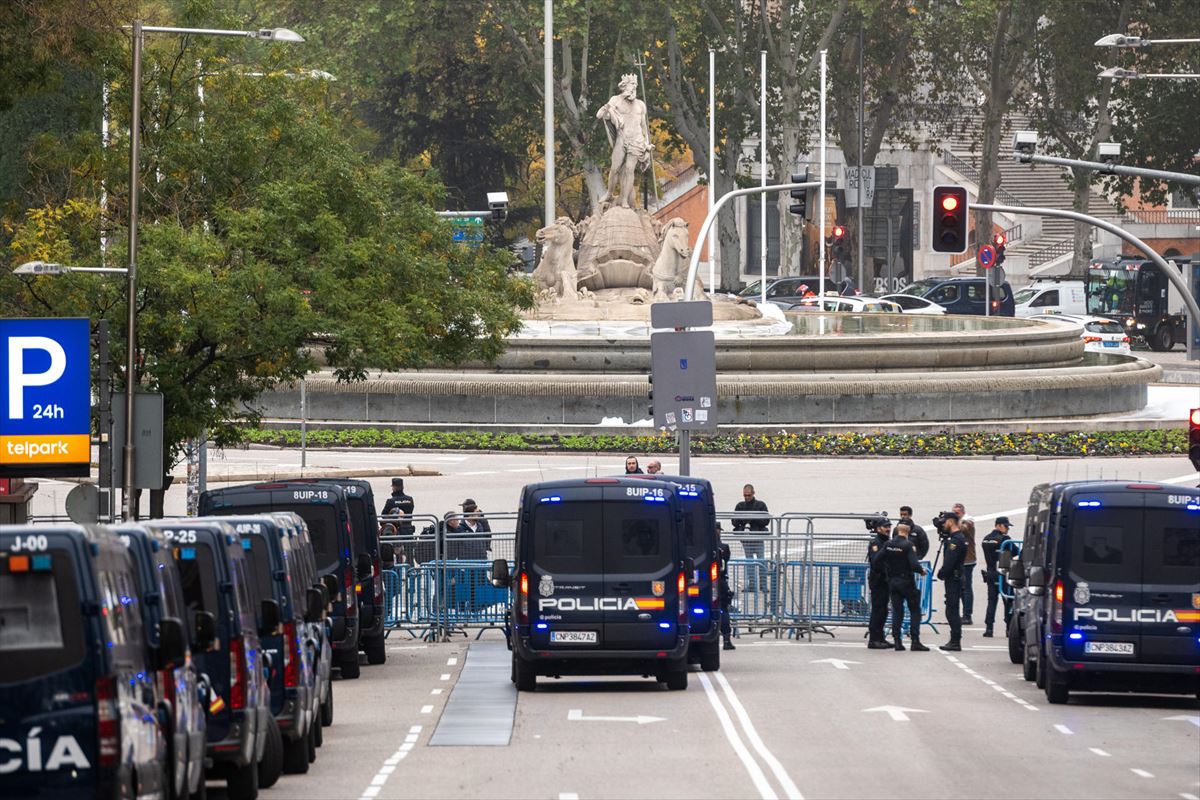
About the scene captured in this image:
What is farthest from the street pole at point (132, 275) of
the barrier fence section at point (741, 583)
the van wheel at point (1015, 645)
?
the van wheel at point (1015, 645)

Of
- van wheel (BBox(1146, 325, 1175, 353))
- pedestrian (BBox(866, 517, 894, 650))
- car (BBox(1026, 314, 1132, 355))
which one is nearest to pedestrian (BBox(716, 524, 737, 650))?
pedestrian (BBox(866, 517, 894, 650))

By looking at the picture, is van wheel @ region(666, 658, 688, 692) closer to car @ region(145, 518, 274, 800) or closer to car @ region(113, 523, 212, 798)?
car @ region(145, 518, 274, 800)

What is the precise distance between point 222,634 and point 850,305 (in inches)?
2355

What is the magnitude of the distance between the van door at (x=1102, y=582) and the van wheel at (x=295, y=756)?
7398mm

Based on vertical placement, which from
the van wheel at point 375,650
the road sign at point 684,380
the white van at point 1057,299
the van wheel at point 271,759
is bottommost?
the van wheel at point 375,650

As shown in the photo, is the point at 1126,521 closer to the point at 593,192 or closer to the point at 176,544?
the point at 176,544

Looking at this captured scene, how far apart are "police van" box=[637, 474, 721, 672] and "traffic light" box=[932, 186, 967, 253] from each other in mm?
11764

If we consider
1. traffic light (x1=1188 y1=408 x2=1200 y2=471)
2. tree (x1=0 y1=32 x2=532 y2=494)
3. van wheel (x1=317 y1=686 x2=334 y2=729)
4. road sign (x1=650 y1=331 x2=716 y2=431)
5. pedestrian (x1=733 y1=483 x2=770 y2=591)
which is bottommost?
van wheel (x1=317 y1=686 x2=334 y2=729)

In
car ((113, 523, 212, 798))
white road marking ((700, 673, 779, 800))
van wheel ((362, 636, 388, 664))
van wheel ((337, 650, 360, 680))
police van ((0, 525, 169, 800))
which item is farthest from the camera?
van wheel ((362, 636, 388, 664))

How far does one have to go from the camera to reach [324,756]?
54.3ft

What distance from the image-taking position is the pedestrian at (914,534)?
82.6 feet

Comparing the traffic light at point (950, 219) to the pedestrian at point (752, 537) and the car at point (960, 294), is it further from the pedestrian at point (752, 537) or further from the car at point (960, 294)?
the car at point (960, 294)

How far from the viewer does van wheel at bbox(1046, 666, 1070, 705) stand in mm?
19953

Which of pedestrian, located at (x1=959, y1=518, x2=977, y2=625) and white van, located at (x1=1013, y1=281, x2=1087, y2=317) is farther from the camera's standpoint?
white van, located at (x1=1013, y1=281, x2=1087, y2=317)
